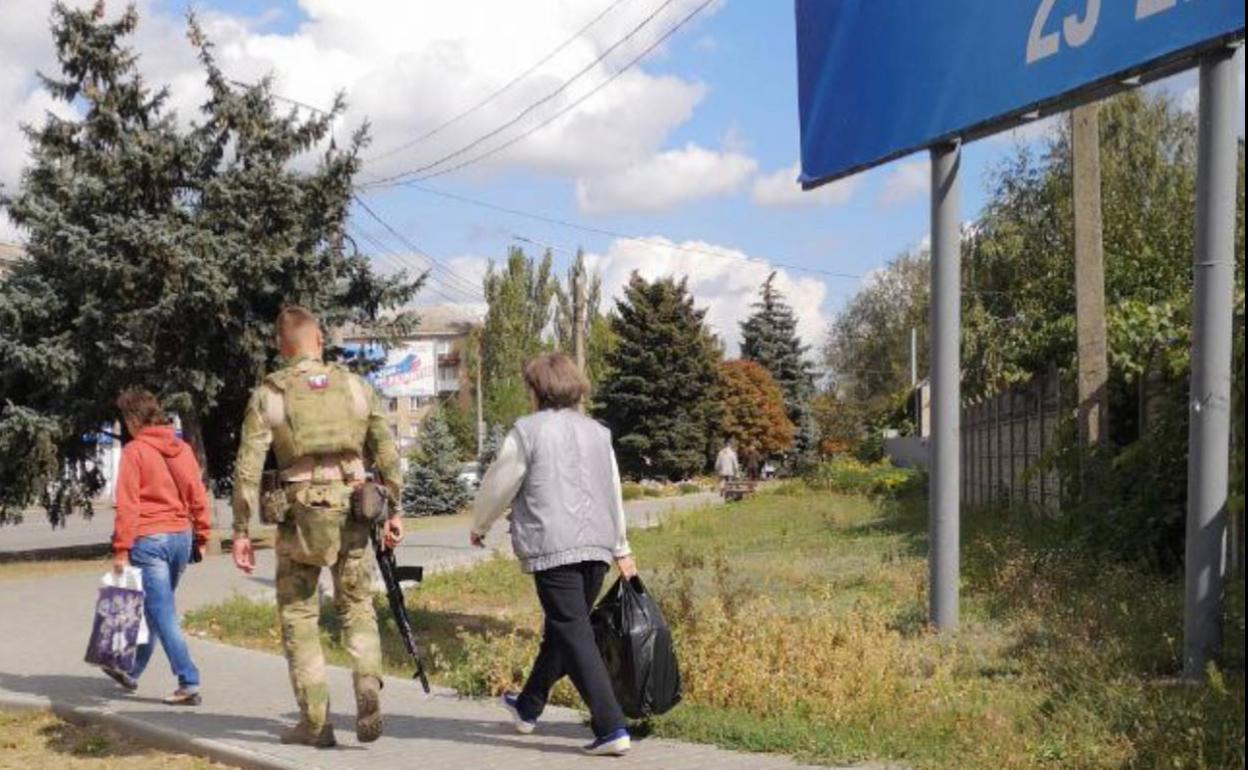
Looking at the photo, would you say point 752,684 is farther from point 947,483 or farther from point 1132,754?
point 947,483

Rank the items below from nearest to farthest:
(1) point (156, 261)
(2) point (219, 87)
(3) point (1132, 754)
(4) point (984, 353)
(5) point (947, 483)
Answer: (3) point (1132, 754) → (5) point (947, 483) → (1) point (156, 261) → (2) point (219, 87) → (4) point (984, 353)

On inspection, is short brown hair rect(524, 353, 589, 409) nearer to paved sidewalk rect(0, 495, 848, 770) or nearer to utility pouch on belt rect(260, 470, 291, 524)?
utility pouch on belt rect(260, 470, 291, 524)

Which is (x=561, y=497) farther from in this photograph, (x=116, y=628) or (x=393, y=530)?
(x=116, y=628)

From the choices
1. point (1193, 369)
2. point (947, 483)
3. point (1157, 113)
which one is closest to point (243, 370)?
point (947, 483)

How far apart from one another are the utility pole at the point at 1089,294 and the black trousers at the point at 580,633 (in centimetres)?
922

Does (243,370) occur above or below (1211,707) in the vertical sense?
above

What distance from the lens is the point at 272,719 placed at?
24.5 feet

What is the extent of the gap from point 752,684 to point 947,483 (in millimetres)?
2532

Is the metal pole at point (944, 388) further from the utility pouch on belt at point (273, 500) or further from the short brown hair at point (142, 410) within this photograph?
the short brown hair at point (142, 410)

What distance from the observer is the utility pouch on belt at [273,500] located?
6508 millimetres

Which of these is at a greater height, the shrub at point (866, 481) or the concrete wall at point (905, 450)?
the concrete wall at point (905, 450)

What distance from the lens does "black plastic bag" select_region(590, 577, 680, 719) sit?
6.20 metres

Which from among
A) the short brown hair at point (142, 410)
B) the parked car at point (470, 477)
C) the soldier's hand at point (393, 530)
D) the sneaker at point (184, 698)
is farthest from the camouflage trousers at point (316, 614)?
the parked car at point (470, 477)

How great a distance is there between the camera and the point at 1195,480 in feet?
22.5
